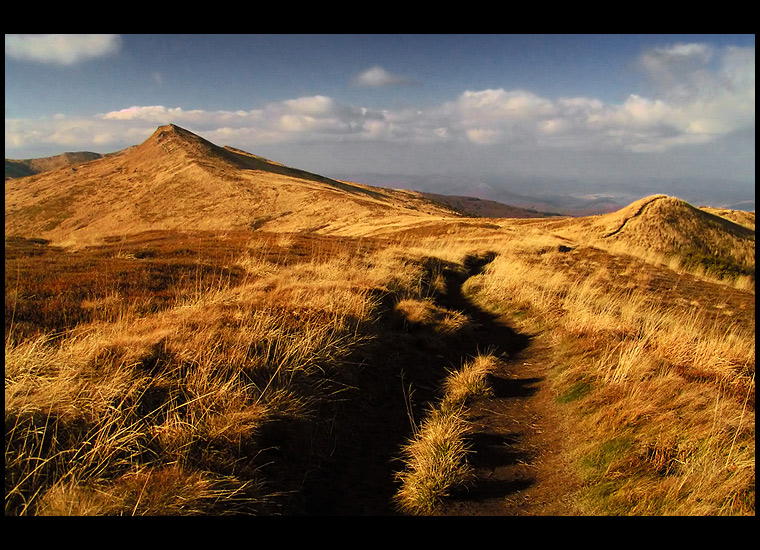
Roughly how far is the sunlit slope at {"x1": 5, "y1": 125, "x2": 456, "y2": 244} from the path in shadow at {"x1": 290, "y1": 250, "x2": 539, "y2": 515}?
40501mm

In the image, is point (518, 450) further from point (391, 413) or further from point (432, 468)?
point (391, 413)

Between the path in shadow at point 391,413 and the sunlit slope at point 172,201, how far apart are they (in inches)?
1595

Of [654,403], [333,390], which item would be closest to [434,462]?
[333,390]

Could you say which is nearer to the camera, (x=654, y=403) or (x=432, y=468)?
(x=432, y=468)

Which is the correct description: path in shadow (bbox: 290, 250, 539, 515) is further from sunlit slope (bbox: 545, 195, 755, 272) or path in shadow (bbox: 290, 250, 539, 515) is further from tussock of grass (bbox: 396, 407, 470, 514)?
sunlit slope (bbox: 545, 195, 755, 272)

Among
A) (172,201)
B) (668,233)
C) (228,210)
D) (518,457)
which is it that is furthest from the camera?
(172,201)

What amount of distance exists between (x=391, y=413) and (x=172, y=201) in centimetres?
6994

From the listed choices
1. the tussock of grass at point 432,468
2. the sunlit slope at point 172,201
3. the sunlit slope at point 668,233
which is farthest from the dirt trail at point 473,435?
the sunlit slope at point 172,201

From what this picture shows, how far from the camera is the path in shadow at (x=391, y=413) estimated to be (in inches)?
157

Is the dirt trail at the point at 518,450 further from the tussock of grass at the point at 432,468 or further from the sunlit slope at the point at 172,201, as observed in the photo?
the sunlit slope at the point at 172,201

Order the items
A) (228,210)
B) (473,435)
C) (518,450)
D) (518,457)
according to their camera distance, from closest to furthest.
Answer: (518,457)
(518,450)
(473,435)
(228,210)

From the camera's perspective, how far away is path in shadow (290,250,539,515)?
13.0ft

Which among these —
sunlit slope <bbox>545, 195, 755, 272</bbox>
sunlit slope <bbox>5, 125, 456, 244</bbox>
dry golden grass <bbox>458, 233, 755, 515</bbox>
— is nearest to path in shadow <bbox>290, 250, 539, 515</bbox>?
dry golden grass <bbox>458, 233, 755, 515</bbox>

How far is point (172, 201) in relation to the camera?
2504 inches
